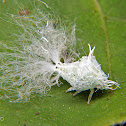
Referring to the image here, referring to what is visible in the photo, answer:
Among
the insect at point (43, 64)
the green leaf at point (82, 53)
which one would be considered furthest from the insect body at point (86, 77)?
the green leaf at point (82, 53)

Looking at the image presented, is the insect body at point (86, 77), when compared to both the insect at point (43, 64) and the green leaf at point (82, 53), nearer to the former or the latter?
the insect at point (43, 64)

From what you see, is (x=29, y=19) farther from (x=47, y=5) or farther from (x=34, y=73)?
(x=34, y=73)

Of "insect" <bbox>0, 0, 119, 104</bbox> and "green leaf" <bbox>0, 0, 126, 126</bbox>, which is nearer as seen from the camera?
"green leaf" <bbox>0, 0, 126, 126</bbox>

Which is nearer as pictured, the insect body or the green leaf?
the green leaf

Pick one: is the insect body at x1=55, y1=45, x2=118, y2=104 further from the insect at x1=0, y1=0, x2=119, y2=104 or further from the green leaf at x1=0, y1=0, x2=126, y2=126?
the green leaf at x1=0, y1=0, x2=126, y2=126

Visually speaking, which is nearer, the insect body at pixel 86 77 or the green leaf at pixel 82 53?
the green leaf at pixel 82 53

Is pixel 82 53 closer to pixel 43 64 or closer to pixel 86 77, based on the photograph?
pixel 86 77

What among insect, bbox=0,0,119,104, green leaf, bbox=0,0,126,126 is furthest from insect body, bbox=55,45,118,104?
green leaf, bbox=0,0,126,126

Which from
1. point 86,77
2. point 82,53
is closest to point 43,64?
point 82,53

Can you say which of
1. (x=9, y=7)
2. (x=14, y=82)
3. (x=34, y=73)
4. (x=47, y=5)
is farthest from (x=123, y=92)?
(x=9, y=7)
